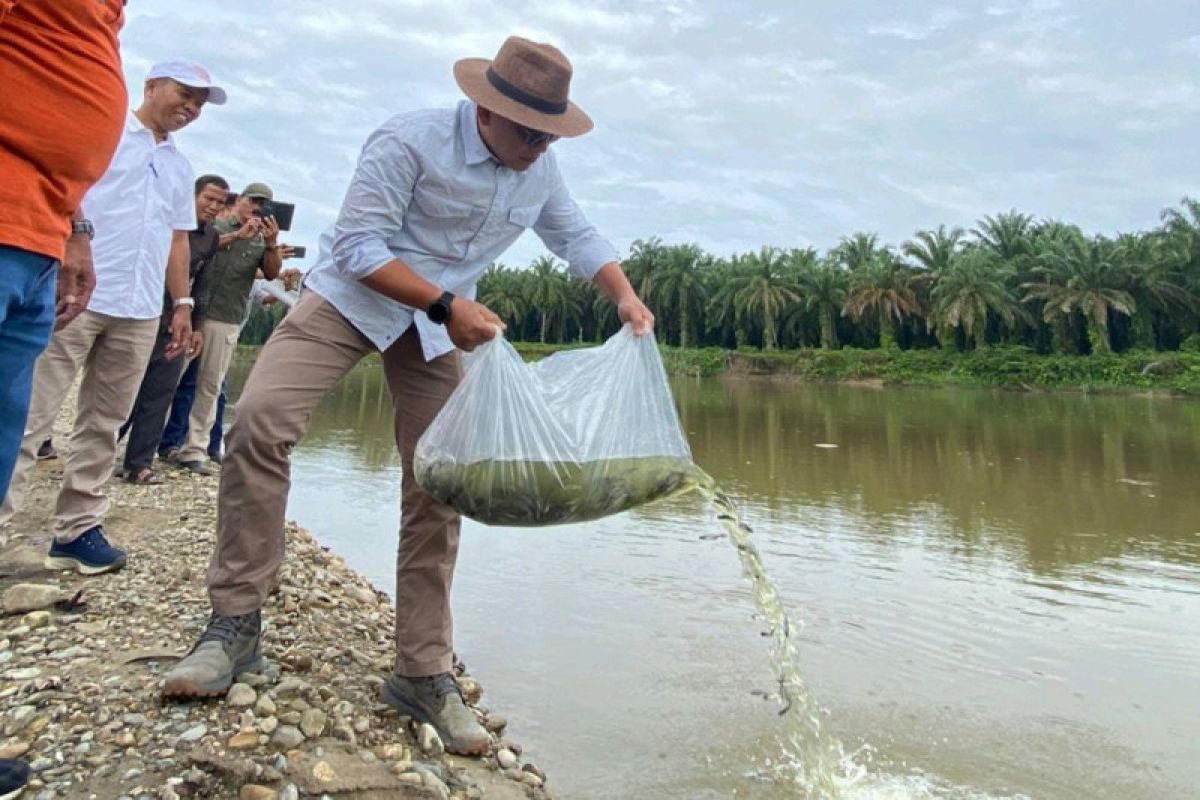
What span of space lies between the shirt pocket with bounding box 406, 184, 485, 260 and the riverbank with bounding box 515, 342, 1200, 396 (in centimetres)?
3511

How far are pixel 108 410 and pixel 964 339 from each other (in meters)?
45.9

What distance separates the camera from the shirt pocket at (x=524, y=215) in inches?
104

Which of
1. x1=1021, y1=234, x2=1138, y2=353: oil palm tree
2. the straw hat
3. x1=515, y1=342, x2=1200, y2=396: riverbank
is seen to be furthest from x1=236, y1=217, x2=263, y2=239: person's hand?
x1=1021, y1=234, x2=1138, y2=353: oil palm tree

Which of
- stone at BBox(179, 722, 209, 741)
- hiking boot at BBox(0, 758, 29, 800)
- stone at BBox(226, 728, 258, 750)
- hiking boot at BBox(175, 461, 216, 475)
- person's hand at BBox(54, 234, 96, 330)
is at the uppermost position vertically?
person's hand at BBox(54, 234, 96, 330)

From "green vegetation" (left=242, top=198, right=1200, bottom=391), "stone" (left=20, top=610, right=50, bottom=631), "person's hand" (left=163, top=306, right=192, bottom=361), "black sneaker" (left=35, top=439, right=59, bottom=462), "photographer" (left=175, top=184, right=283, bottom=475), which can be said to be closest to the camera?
"stone" (left=20, top=610, right=50, bottom=631)

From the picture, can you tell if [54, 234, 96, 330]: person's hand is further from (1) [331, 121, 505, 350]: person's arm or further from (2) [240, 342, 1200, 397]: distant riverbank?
(2) [240, 342, 1200, 397]: distant riverbank

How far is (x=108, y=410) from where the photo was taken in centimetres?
346

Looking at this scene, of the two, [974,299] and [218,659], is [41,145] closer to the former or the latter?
[218,659]

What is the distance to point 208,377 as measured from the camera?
5.98 m

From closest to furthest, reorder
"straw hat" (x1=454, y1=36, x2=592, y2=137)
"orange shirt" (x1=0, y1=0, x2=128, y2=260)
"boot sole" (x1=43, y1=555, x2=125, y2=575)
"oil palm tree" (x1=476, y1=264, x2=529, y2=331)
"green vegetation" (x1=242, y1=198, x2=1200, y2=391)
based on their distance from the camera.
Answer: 1. "orange shirt" (x1=0, y1=0, x2=128, y2=260)
2. "straw hat" (x1=454, y1=36, x2=592, y2=137)
3. "boot sole" (x1=43, y1=555, x2=125, y2=575)
4. "green vegetation" (x1=242, y1=198, x2=1200, y2=391)
5. "oil palm tree" (x1=476, y1=264, x2=529, y2=331)

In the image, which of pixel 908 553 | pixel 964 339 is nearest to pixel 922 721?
pixel 908 553

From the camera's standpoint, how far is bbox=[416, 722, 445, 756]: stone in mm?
2381

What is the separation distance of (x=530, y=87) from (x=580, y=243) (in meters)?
0.66

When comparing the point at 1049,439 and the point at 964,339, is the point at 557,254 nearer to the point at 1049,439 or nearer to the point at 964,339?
the point at 1049,439
